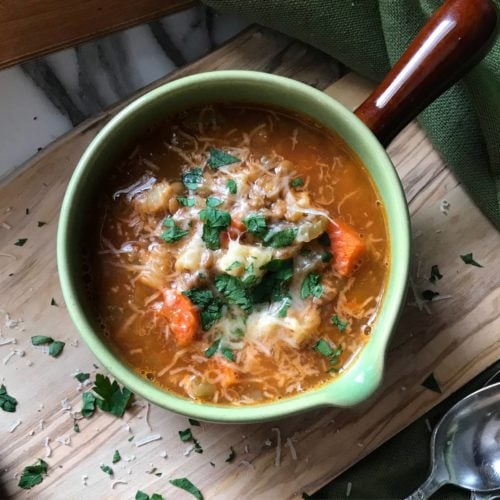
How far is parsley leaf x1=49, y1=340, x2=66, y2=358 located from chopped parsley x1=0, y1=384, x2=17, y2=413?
0.15 m

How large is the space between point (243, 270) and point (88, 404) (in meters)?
0.57

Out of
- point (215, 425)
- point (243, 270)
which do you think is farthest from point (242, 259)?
point (215, 425)

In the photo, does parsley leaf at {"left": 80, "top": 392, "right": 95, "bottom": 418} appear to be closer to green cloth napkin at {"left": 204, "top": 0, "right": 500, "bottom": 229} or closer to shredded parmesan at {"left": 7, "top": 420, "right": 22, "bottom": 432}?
shredded parmesan at {"left": 7, "top": 420, "right": 22, "bottom": 432}

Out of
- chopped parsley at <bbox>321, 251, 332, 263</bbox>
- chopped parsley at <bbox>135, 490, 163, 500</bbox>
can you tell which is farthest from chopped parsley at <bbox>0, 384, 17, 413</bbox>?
chopped parsley at <bbox>321, 251, 332, 263</bbox>

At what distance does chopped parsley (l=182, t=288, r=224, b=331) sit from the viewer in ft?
5.95

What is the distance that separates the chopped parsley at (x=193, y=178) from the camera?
1873mm

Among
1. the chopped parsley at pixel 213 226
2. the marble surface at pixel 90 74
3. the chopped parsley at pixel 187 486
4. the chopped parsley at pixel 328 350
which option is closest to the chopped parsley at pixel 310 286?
the chopped parsley at pixel 328 350

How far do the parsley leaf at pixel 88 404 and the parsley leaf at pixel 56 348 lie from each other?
0.12m

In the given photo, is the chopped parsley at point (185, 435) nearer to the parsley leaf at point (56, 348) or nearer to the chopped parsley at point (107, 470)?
the chopped parsley at point (107, 470)

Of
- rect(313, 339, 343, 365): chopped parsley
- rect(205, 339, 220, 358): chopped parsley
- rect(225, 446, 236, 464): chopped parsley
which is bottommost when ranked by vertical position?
rect(225, 446, 236, 464): chopped parsley

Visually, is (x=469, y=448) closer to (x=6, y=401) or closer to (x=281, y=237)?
(x=281, y=237)

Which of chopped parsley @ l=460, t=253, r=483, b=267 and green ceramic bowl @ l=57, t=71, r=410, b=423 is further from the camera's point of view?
chopped parsley @ l=460, t=253, r=483, b=267

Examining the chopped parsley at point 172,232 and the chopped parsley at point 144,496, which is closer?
the chopped parsley at point 172,232

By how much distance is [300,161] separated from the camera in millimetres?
1890
